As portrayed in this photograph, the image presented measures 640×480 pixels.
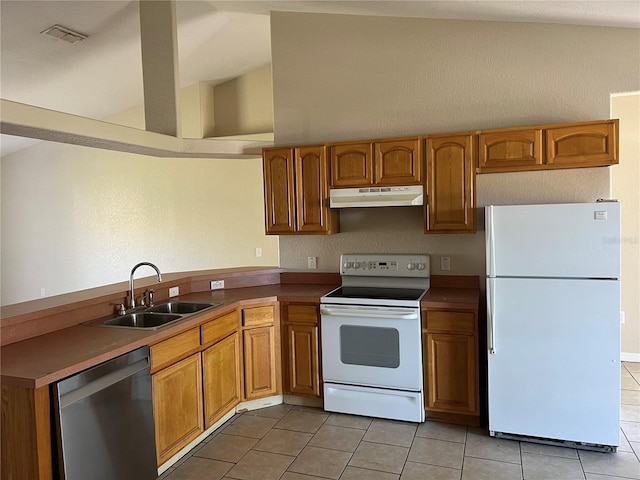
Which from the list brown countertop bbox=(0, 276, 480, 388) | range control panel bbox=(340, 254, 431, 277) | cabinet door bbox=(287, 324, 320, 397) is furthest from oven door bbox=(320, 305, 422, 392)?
range control panel bbox=(340, 254, 431, 277)

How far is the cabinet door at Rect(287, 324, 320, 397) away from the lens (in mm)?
3496

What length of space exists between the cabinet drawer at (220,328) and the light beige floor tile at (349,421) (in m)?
0.97

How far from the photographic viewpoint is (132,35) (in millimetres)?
4047

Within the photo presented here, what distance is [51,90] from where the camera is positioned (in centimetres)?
461

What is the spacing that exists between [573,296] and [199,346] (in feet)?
7.69

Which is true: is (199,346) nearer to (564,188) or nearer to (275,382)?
(275,382)

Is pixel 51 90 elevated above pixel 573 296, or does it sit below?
above

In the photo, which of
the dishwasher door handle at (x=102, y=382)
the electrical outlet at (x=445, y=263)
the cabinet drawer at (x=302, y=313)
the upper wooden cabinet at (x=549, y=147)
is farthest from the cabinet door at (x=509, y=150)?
the dishwasher door handle at (x=102, y=382)

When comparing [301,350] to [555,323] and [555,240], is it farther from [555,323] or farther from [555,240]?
[555,240]

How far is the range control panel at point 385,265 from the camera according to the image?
3674 millimetres

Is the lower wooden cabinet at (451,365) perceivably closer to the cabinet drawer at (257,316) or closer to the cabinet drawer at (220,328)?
A: the cabinet drawer at (257,316)

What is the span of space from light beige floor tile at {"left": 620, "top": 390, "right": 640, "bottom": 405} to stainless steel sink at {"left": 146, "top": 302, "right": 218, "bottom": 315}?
10.4ft

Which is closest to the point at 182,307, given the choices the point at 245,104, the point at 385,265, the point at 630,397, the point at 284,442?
the point at 284,442

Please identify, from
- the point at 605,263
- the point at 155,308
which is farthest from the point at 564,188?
the point at 155,308
